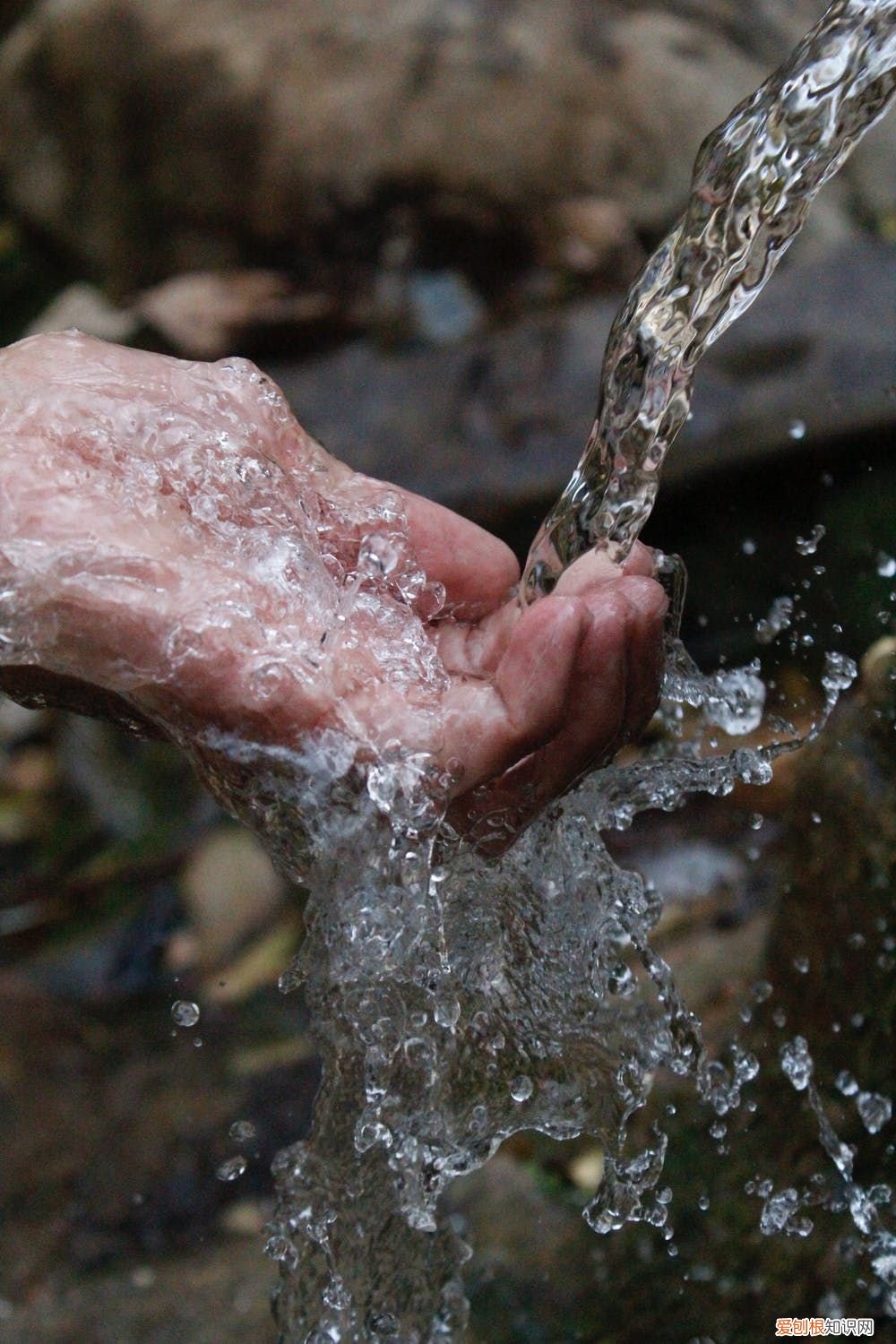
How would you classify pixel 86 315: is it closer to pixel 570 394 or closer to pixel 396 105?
pixel 396 105

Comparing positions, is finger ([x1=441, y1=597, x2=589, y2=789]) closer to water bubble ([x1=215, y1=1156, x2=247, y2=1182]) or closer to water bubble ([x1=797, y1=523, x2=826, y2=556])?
water bubble ([x1=797, y1=523, x2=826, y2=556])

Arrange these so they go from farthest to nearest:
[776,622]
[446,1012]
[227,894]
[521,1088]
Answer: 1. [227,894]
2. [776,622]
3. [521,1088]
4. [446,1012]

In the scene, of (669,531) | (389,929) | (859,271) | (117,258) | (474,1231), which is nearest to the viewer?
(389,929)

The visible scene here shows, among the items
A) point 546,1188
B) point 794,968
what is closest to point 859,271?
point 794,968

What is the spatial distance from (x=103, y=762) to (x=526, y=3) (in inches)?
118

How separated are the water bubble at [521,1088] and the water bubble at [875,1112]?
0.65 metres

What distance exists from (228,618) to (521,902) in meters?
0.59

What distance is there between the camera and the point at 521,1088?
1.94 metres

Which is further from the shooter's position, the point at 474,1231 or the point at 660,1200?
the point at 474,1231

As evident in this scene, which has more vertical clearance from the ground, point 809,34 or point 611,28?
point 809,34

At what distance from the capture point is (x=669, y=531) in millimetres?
3795

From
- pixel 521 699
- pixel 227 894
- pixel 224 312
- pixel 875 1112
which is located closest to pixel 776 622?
pixel 875 1112

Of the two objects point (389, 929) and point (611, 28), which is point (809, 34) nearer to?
point (389, 929)

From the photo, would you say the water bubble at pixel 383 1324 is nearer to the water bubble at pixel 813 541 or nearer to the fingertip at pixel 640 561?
the fingertip at pixel 640 561
